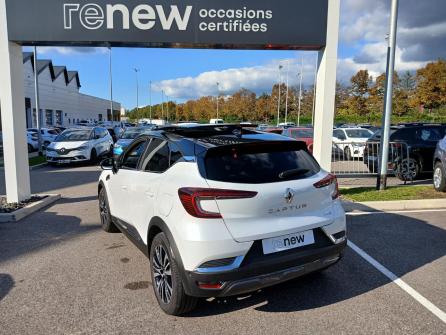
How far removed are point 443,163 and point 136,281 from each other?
7.55m

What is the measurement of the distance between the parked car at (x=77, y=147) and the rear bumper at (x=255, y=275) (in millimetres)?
13891

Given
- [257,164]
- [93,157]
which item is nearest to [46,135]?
[93,157]

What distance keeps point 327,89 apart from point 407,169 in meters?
4.56

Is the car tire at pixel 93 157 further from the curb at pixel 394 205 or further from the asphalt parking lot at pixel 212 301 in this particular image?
the curb at pixel 394 205

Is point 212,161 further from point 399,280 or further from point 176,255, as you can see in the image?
point 399,280

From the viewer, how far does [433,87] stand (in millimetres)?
54594

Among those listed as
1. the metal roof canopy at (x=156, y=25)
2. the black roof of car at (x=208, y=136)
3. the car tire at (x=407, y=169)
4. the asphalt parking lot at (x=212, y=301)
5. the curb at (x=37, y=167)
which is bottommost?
the curb at (x=37, y=167)

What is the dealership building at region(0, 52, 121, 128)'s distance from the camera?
44.3 meters

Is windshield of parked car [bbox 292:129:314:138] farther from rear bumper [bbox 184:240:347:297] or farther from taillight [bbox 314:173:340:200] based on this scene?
rear bumper [bbox 184:240:347:297]

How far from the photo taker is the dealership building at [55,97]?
44.3m

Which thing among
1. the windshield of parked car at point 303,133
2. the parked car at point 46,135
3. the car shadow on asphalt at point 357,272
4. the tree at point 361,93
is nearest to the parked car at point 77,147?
the parked car at point 46,135

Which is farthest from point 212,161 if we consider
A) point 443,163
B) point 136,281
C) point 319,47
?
point 443,163

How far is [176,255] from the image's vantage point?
10.2 ft

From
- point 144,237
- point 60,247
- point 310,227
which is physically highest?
point 310,227
